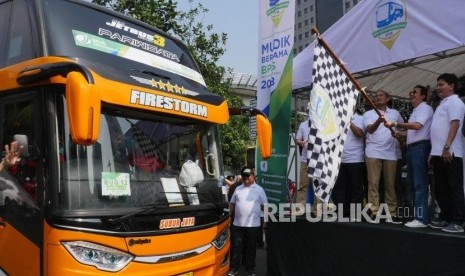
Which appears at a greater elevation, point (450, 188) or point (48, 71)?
point (48, 71)

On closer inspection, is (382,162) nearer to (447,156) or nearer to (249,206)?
(447,156)

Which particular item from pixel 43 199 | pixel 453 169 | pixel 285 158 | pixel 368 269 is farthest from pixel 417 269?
pixel 43 199

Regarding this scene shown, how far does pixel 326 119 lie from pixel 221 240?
6.32 ft

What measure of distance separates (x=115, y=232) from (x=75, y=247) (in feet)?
1.02

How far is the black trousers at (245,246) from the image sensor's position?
7.18 m

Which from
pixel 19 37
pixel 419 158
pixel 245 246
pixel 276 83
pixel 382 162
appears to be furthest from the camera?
pixel 245 246

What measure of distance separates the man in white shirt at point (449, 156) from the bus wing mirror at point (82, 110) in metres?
3.49

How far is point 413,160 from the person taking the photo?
16.4 ft

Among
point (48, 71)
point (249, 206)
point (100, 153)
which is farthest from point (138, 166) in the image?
point (249, 206)

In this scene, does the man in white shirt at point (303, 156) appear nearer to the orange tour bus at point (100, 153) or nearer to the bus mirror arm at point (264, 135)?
the bus mirror arm at point (264, 135)

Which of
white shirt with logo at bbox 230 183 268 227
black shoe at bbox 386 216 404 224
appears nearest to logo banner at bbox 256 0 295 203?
white shirt with logo at bbox 230 183 268 227

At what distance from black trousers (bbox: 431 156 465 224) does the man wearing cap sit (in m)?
3.08

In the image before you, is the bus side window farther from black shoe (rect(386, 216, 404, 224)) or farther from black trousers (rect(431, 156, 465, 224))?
black shoe (rect(386, 216, 404, 224))

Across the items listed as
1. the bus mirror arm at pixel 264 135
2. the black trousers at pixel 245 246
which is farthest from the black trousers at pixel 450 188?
the black trousers at pixel 245 246
